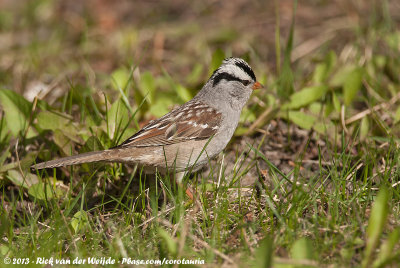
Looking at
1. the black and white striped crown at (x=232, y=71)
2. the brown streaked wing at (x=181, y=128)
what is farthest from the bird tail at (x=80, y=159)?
the black and white striped crown at (x=232, y=71)

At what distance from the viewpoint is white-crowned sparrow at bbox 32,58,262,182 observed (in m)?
3.79

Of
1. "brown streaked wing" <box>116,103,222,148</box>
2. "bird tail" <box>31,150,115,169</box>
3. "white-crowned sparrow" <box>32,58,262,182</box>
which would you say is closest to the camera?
"bird tail" <box>31,150,115,169</box>

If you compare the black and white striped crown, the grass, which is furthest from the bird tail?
the black and white striped crown

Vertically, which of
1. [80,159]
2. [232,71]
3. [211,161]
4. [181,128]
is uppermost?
[232,71]

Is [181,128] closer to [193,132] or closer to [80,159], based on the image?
[193,132]

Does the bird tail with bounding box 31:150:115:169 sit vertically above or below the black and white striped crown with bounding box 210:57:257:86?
below

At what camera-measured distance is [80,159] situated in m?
3.60

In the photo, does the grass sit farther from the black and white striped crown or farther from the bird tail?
the black and white striped crown

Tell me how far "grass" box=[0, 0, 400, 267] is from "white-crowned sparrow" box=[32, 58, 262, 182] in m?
0.16

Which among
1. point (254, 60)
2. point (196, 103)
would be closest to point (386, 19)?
point (254, 60)

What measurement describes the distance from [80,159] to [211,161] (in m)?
1.16

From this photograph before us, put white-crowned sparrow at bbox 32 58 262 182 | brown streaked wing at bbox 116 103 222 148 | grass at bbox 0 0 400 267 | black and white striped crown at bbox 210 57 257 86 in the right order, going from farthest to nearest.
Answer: black and white striped crown at bbox 210 57 257 86 < brown streaked wing at bbox 116 103 222 148 < white-crowned sparrow at bbox 32 58 262 182 < grass at bbox 0 0 400 267

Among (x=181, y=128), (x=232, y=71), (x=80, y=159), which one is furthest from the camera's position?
(x=232, y=71)

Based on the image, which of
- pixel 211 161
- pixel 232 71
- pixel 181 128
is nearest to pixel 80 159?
pixel 181 128
